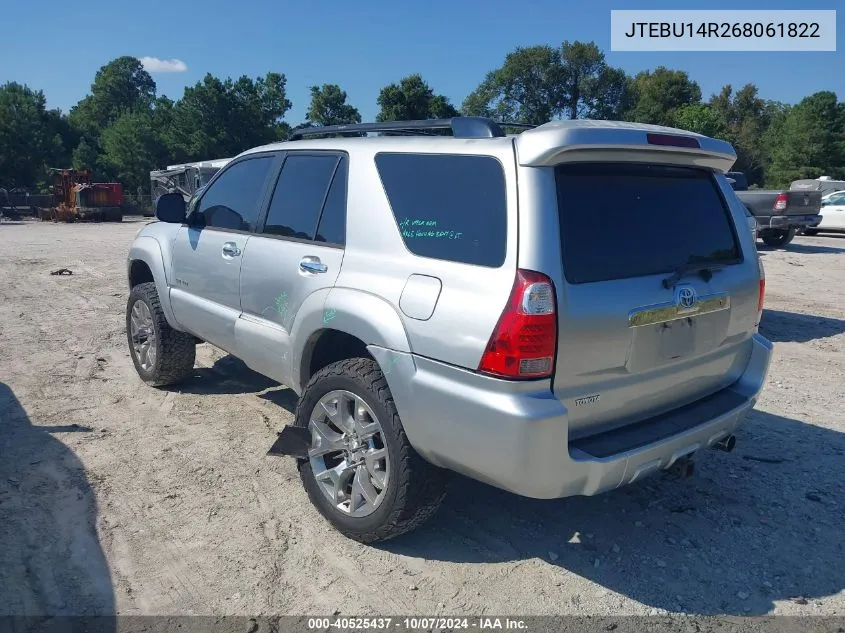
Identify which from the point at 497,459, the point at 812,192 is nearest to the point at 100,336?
the point at 497,459

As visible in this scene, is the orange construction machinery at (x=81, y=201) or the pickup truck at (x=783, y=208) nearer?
the pickup truck at (x=783, y=208)

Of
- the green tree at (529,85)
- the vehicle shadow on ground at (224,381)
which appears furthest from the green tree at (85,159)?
the vehicle shadow on ground at (224,381)

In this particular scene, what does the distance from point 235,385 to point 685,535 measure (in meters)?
3.79

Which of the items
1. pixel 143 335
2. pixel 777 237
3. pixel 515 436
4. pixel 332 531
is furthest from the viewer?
pixel 777 237

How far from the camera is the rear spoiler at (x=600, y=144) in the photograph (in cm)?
260

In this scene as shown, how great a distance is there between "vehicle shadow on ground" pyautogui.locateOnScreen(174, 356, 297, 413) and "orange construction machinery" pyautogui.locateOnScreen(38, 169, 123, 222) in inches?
1261

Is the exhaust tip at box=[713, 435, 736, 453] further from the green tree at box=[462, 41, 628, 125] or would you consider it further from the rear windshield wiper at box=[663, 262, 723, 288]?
the green tree at box=[462, 41, 628, 125]

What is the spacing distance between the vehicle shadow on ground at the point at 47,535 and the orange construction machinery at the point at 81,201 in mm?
33278

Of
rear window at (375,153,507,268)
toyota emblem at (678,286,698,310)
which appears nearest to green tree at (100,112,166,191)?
rear window at (375,153,507,268)

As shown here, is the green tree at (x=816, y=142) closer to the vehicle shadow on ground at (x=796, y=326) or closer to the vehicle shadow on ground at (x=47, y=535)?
the vehicle shadow on ground at (x=796, y=326)

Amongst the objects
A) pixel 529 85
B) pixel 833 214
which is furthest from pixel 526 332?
pixel 529 85

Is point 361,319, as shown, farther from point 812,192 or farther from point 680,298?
point 812,192

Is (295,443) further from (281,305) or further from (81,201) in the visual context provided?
(81,201)

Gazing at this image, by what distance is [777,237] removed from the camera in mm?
17578
